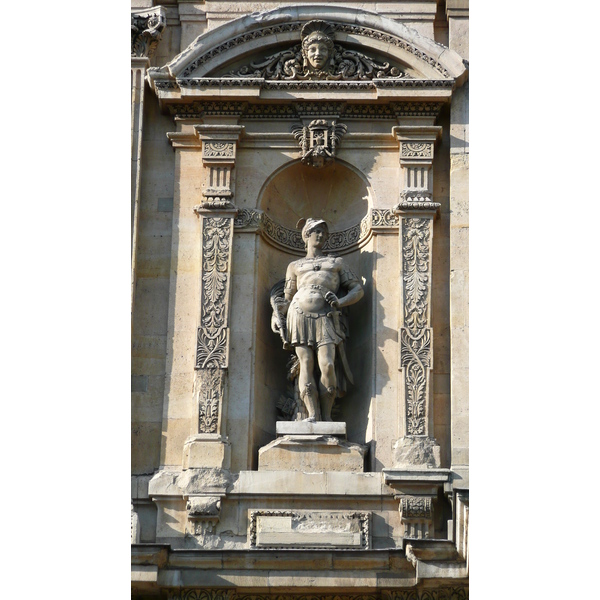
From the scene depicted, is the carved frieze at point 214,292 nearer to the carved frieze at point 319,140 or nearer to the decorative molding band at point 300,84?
the carved frieze at point 319,140

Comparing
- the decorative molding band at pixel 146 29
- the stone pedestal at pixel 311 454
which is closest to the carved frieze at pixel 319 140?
the decorative molding band at pixel 146 29

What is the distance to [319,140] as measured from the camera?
16984mm

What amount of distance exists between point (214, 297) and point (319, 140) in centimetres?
220

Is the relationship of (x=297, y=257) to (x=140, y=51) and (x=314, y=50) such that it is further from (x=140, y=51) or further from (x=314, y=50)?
(x=140, y=51)

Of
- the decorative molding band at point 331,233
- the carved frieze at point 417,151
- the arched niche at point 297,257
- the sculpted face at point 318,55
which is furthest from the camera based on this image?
the sculpted face at point 318,55

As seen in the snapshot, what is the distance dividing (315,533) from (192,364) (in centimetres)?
226

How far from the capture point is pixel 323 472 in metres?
15.4

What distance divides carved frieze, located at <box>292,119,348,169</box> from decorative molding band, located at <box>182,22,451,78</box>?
3.74 ft

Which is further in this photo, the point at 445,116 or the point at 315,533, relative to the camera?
the point at 445,116

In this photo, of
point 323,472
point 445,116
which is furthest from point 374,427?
point 445,116

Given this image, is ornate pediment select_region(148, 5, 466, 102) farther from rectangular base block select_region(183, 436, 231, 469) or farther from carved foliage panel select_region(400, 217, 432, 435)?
rectangular base block select_region(183, 436, 231, 469)

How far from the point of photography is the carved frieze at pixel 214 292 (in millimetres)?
15953

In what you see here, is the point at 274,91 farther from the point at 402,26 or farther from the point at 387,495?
the point at 387,495

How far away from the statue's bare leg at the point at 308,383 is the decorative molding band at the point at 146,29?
3.99 metres
